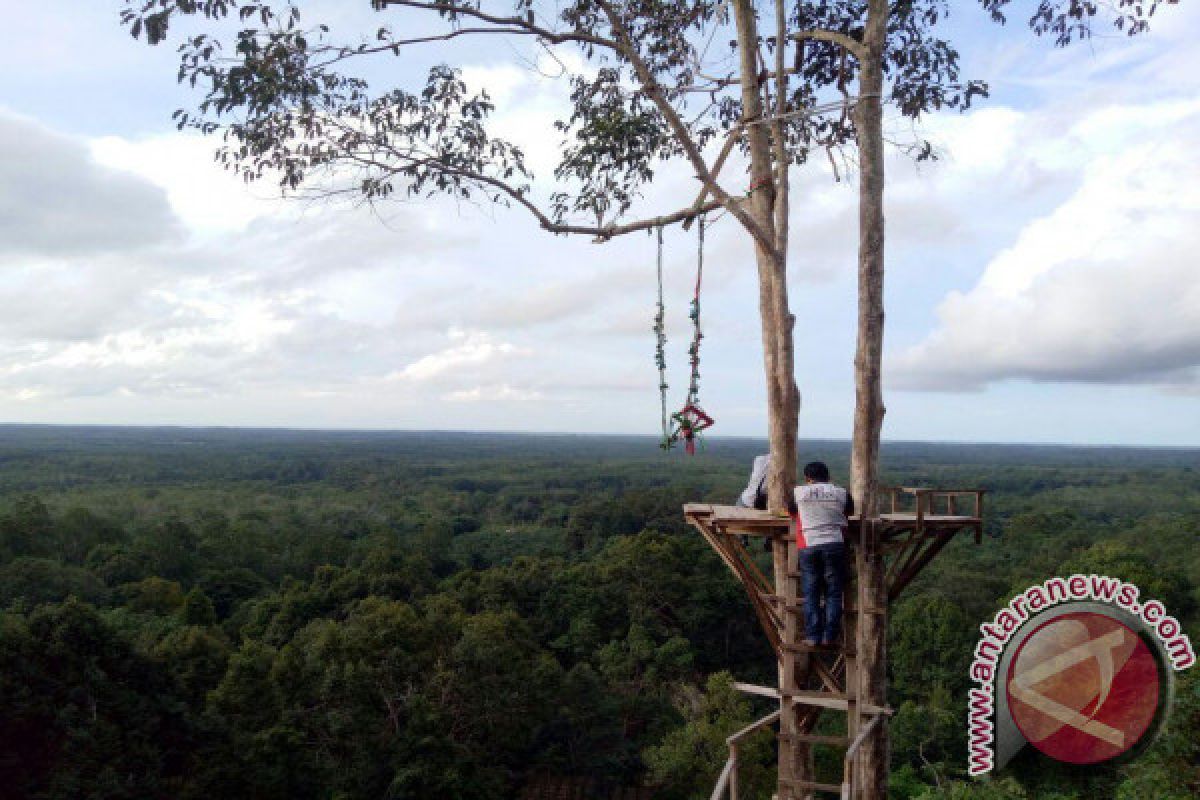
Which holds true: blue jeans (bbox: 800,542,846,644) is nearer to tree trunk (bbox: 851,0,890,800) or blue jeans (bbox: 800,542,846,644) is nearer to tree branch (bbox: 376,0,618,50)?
tree trunk (bbox: 851,0,890,800)

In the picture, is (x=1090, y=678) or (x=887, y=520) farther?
(x=1090, y=678)

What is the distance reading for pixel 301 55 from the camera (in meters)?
8.08

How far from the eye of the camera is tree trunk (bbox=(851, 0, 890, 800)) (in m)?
6.13

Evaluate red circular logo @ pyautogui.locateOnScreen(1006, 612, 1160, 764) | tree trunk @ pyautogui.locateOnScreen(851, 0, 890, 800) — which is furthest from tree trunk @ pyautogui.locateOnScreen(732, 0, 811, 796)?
red circular logo @ pyautogui.locateOnScreen(1006, 612, 1160, 764)

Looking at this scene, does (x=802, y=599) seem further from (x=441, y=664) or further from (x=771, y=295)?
(x=441, y=664)

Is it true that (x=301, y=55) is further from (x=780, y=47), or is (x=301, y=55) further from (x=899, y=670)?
(x=899, y=670)

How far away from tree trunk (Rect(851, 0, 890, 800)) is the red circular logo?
136 inches

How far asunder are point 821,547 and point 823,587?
0.42 metres

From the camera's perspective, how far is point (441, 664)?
19703 millimetres

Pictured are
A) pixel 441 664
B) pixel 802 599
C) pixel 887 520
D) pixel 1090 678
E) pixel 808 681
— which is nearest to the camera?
pixel 887 520

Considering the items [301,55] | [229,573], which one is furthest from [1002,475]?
[301,55]

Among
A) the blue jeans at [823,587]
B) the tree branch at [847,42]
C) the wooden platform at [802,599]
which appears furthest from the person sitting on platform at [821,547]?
the tree branch at [847,42]

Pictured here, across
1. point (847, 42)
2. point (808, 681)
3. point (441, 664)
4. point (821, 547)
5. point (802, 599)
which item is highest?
point (847, 42)

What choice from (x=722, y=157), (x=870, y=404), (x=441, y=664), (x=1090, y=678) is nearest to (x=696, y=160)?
(x=722, y=157)
